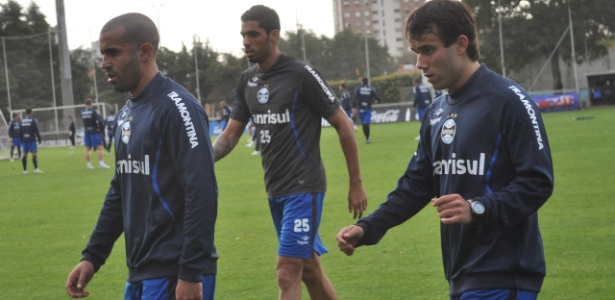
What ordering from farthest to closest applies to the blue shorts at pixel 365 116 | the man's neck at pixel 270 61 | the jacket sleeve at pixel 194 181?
the blue shorts at pixel 365 116 → the man's neck at pixel 270 61 → the jacket sleeve at pixel 194 181

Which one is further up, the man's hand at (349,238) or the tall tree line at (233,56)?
the tall tree line at (233,56)

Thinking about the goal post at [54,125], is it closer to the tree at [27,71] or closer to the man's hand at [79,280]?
the tree at [27,71]

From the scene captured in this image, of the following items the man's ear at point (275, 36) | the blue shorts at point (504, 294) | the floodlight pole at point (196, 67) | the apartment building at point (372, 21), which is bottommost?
the blue shorts at point (504, 294)

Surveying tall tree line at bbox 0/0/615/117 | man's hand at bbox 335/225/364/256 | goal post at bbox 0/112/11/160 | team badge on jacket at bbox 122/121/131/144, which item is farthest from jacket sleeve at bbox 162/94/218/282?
tall tree line at bbox 0/0/615/117

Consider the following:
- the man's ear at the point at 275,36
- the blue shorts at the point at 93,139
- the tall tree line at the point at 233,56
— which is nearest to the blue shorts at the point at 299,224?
the man's ear at the point at 275,36

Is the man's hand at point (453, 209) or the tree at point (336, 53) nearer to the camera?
the man's hand at point (453, 209)

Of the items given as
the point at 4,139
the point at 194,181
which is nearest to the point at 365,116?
the point at 4,139

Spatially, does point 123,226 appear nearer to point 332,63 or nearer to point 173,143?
point 173,143

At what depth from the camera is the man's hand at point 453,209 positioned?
4145 mm

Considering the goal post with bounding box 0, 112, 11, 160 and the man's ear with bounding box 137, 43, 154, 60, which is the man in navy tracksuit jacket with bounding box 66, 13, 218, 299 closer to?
the man's ear with bounding box 137, 43, 154, 60

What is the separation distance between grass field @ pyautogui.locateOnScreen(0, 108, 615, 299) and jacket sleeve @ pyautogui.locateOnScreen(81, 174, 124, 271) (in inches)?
154

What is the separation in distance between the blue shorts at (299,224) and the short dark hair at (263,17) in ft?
4.07

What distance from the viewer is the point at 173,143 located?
193 inches

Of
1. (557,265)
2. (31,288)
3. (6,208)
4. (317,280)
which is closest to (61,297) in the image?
(31,288)
